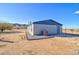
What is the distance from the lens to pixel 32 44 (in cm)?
624

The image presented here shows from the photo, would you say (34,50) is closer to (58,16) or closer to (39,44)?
(39,44)

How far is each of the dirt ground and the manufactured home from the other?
0.14 m

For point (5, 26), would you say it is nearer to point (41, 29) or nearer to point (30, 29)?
point (30, 29)

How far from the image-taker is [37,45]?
620cm

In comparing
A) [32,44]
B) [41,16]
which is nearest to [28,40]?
[32,44]

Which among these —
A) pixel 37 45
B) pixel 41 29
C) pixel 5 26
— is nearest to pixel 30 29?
Answer: pixel 41 29

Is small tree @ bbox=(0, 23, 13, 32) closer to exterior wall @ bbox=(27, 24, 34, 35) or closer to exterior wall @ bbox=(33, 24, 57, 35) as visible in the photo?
exterior wall @ bbox=(27, 24, 34, 35)

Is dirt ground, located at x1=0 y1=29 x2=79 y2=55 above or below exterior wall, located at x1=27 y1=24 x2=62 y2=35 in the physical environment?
below

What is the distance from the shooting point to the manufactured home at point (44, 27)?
20.4 feet

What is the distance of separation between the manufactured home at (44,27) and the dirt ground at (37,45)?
139 mm

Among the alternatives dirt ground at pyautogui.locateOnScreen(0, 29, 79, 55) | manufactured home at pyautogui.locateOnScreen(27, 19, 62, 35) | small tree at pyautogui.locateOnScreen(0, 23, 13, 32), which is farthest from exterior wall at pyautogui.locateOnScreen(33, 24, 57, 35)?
small tree at pyautogui.locateOnScreen(0, 23, 13, 32)

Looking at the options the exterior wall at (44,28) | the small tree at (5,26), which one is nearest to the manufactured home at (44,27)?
the exterior wall at (44,28)

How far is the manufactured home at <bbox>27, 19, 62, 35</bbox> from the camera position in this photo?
621 cm
